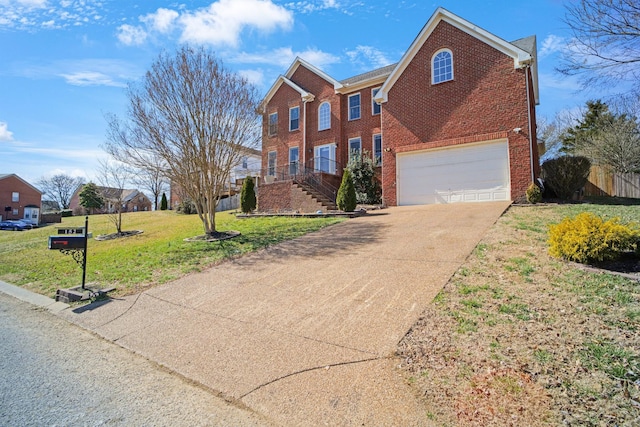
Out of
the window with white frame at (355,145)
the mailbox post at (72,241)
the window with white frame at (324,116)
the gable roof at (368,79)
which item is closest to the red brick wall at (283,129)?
the window with white frame at (324,116)

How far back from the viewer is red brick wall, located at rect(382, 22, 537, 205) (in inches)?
496

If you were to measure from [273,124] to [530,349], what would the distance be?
22426 millimetres

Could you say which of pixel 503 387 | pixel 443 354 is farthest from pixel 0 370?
pixel 503 387

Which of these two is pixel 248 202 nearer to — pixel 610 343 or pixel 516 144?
pixel 516 144

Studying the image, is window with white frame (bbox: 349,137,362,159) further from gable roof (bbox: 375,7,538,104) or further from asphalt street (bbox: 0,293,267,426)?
asphalt street (bbox: 0,293,267,426)

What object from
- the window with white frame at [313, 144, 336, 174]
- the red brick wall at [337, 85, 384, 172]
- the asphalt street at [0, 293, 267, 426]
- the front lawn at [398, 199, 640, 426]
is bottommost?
the asphalt street at [0, 293, 267, 426]

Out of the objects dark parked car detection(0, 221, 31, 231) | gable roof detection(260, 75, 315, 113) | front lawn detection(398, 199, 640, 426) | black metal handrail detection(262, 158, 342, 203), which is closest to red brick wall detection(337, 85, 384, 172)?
black metal handrail detection(262, 158, 342, 203)

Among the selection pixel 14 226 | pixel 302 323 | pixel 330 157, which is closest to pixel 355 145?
pixel 330 157

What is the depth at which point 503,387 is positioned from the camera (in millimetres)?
2660

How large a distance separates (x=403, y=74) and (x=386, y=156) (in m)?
4.04

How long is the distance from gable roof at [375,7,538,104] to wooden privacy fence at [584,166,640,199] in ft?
26.7

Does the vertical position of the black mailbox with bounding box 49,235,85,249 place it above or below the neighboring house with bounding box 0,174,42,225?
below

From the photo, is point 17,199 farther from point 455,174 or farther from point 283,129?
point 455,174

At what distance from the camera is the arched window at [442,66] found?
563 inches
